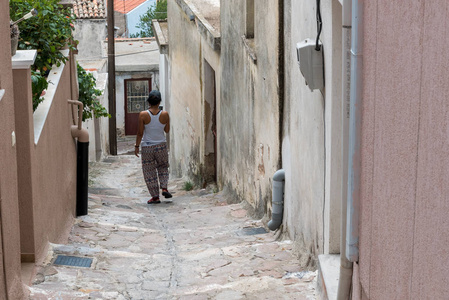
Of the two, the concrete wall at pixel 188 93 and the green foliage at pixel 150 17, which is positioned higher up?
the green foliage at pixel 150 17

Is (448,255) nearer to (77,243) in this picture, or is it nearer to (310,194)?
(310,194)

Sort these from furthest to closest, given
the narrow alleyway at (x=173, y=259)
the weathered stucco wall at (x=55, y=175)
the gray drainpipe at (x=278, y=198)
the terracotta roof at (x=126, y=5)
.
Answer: the terracotta roof at (x=126, y=5) → the gray drainpipe at (x=278, y=198) → the weathered stucco wall at (x=55, y=175) → the narrow alleyway at (x=173, y=259)

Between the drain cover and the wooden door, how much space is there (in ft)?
77.9

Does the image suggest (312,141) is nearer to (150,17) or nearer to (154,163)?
(154,163)

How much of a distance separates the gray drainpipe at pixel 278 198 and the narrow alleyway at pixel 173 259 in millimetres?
218

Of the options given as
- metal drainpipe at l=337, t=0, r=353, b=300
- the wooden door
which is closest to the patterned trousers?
metal drainpipe at l=337, t=0, r=353, b=300

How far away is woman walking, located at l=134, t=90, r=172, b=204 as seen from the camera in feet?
33.4

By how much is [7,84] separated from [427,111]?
3.33 meters

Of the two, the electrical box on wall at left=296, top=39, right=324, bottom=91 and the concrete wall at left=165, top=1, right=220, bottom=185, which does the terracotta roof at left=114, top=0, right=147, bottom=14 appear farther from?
the electrical box on wall at left=296, top=39, right=324, bottom=91

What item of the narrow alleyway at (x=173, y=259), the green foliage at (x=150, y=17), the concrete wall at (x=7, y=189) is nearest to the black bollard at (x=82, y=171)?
the narrow alleyway at (x=173, y=259)

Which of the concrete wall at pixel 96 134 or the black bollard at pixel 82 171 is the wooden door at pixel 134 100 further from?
the black bollard at pixel 82 171

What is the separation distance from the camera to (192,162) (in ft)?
45.5

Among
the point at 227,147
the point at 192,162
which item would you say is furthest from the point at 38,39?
the point at 192,162

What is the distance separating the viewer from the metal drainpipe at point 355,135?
388 centimetres
